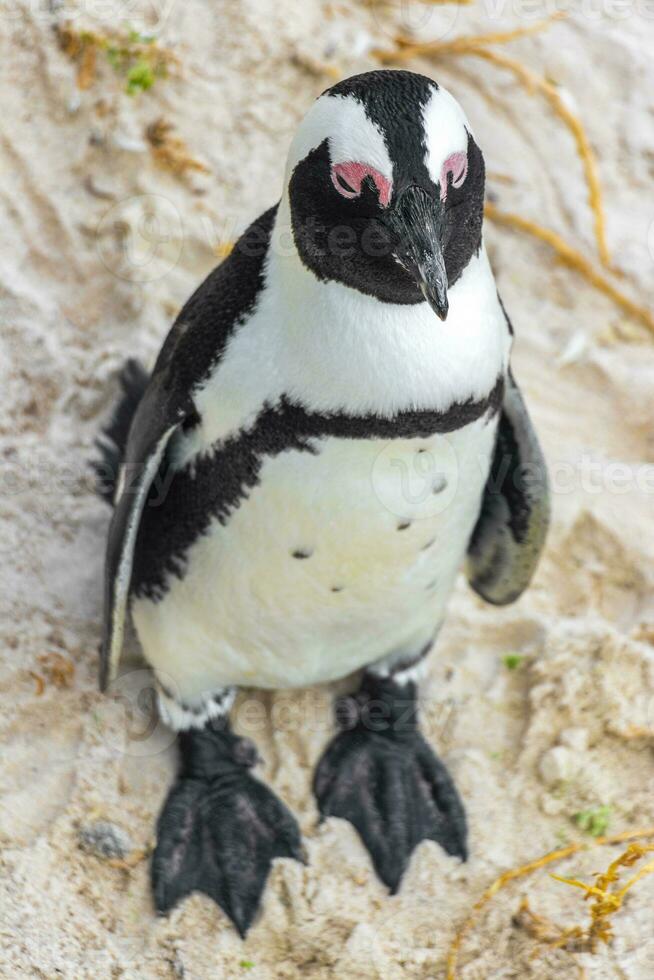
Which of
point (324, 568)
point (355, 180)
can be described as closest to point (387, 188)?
point (355, 180)

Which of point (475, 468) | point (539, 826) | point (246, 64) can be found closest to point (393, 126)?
point (475, 468)

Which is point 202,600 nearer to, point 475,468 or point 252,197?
point 475,468

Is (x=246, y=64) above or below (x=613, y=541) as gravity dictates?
above

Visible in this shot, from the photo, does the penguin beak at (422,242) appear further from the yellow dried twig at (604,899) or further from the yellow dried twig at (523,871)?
the yellow dried twig at (523,871)

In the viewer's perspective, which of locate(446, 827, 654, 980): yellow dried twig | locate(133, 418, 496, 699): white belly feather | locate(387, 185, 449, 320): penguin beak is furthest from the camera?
locate(446, 827, 654, 980): yellow dried twig

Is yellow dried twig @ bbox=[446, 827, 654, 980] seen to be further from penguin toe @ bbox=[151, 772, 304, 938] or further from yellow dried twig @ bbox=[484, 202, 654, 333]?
yellow dried twig @ bbox=[484, 202, 654, 333]

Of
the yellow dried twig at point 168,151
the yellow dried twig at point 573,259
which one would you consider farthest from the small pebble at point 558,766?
the yellow dried twig at point 168,151

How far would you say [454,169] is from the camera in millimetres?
1774

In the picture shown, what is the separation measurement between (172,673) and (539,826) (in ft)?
2.47

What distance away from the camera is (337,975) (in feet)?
7.19

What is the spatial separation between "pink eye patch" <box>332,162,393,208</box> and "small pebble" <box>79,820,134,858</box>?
124 centimetres

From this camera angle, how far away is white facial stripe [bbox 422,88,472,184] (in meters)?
1.73

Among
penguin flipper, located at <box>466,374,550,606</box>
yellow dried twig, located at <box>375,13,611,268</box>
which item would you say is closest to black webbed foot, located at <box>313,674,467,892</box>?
penguin flipper, located at <box>466,374,550,606</box>

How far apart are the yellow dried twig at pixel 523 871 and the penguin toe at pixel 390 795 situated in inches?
4.4
